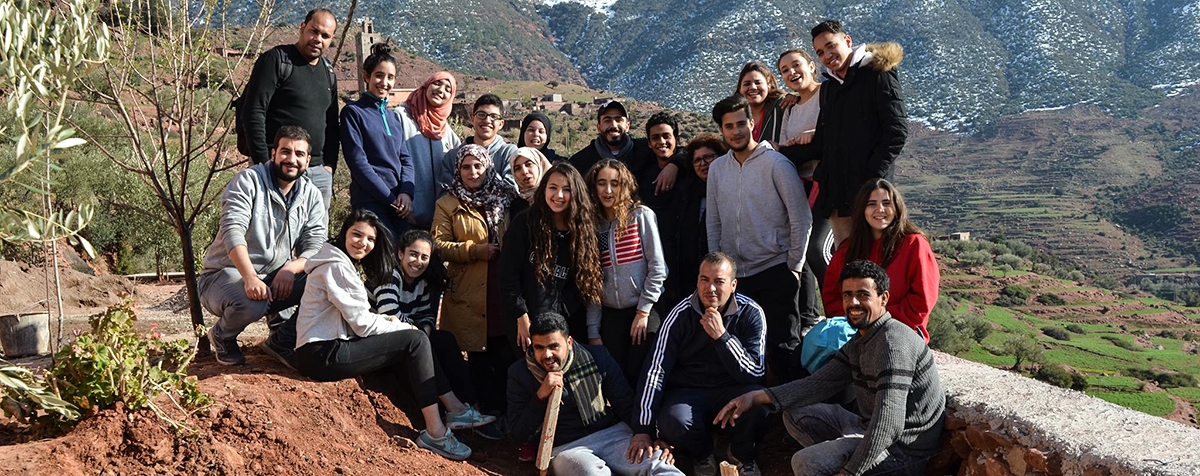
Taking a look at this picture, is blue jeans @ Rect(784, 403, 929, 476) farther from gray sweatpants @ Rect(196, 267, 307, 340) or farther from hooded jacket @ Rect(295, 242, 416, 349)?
gray sweatpants @ Rect(196, 267, 307, 340)

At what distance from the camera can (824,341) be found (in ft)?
16.2

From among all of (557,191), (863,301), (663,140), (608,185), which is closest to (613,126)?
(663,140)

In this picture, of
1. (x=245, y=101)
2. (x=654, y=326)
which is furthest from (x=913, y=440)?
(x=245, y=101)

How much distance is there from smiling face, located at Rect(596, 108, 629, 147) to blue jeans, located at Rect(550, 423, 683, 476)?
2.05 metres

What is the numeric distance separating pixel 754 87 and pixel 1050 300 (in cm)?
5286

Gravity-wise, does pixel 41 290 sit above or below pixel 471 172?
below

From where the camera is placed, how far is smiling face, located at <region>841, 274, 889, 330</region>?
14.7ft

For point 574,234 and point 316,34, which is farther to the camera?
point 316,34

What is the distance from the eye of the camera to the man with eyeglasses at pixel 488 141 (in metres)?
6.12

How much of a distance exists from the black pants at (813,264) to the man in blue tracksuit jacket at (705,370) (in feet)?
3.17

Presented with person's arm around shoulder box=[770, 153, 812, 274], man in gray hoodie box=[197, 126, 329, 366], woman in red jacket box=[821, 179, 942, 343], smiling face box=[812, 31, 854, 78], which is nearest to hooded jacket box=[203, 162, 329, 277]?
man in gray hoodie box=[197, 126, 329, 366]

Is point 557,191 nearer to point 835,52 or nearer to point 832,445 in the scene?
point 835,52

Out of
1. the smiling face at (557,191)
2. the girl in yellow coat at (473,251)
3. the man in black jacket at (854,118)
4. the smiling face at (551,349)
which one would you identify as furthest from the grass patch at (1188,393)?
the smiling face at (551,349)

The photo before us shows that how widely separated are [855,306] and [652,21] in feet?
441
